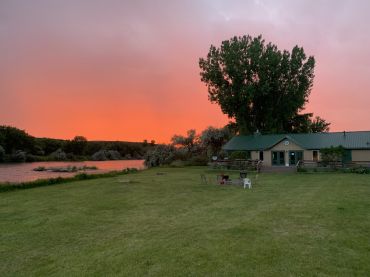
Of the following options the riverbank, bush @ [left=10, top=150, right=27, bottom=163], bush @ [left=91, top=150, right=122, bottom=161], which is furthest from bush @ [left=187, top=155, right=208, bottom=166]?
bush @ [left=10, top=150, right=27, bottom=163]

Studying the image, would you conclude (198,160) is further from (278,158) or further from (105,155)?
(105,155)

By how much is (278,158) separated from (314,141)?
17.2 ft

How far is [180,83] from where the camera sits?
36188 mm

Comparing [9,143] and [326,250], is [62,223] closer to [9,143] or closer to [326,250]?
[326,250]

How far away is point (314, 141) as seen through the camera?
43375 millimetres

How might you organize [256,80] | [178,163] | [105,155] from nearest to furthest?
[256,80] → [178,163] → [105,155]

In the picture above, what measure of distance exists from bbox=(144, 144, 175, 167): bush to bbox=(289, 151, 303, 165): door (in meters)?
23.8

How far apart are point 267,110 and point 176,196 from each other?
40954mm

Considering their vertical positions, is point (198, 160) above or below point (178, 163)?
above

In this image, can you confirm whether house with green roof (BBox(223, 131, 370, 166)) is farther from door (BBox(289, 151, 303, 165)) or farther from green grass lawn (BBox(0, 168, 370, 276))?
green grass lawn (BBox(0, 168, 370, 276))

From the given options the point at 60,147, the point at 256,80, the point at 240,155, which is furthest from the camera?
the point at 60,147

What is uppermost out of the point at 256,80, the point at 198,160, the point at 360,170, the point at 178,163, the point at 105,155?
the point at 256,80

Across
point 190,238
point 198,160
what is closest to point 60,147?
point 198,160

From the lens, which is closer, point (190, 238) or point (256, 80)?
point (190, 238)
